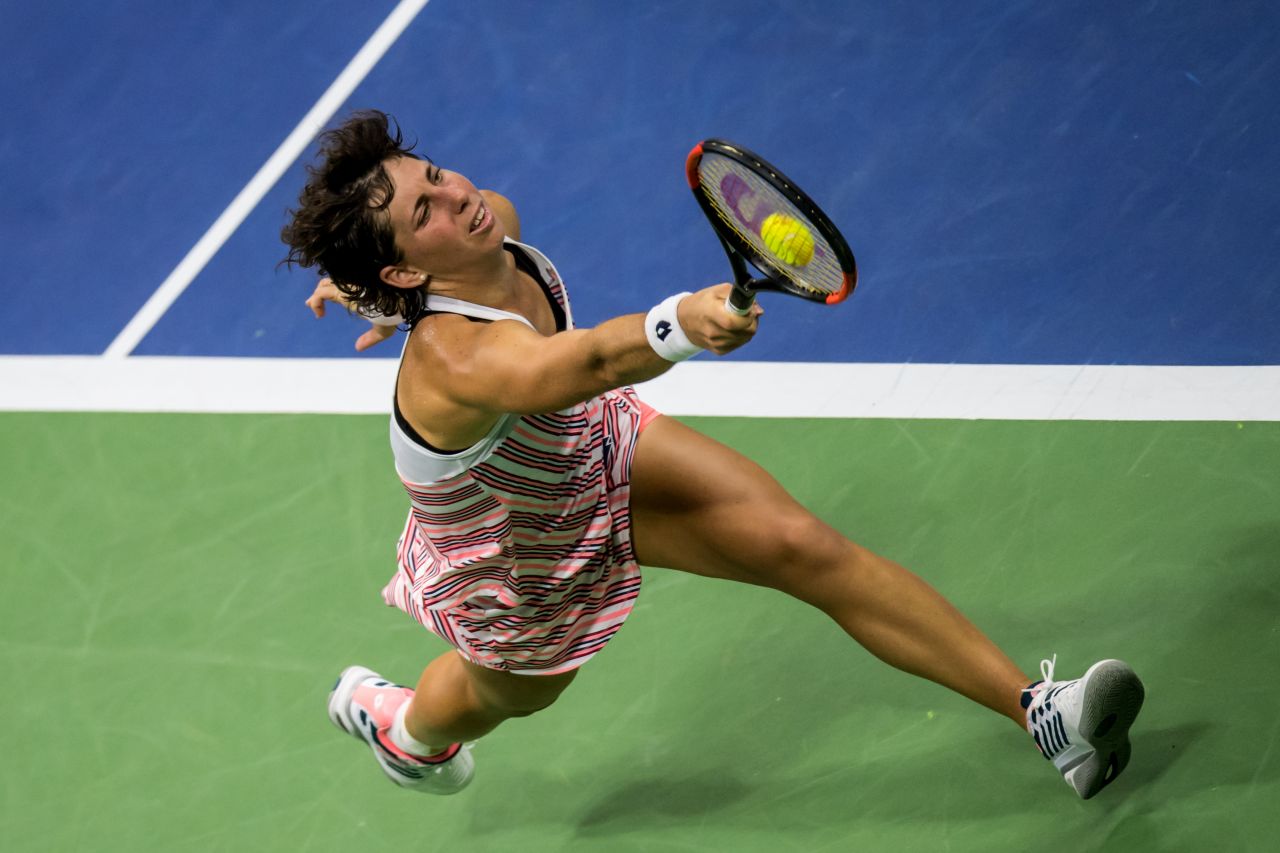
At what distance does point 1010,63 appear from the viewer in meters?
5.43

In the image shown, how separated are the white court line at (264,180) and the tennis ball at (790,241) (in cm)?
335

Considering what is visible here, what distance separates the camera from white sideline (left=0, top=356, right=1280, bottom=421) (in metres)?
4.55

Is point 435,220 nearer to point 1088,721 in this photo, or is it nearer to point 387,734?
point 387,734

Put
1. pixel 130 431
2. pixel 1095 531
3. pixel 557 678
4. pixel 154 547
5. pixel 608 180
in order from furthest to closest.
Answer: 1. pixel 608 180
2. pixel 130 431
3. pixel 154 547
4. pixel 1095 531
5. pixel 557 678

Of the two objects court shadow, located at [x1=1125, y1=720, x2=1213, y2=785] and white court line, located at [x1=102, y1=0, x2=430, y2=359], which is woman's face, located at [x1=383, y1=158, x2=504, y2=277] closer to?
court shadow, located at [x1=1125, y1=720, x2=1213, y2=785]

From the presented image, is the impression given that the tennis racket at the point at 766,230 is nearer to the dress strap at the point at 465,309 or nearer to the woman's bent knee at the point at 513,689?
the dress strap at the point at 465,309

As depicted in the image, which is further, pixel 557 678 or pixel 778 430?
pixel 778 430

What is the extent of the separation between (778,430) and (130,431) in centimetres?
212

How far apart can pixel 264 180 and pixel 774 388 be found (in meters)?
2.16

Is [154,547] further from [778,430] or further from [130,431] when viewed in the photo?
[778,430]

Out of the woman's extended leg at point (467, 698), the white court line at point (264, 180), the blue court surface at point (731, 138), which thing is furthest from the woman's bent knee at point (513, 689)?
the white court line at point (264, 180)

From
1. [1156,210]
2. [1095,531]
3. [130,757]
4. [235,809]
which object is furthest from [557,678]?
[1156,210]

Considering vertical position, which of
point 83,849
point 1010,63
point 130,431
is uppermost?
point 1010,63

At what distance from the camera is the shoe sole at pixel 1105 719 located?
334 centimetres
